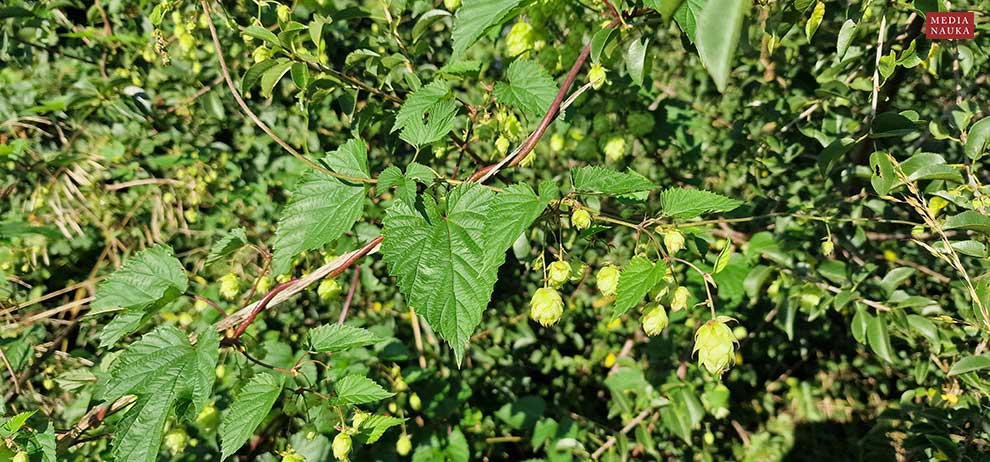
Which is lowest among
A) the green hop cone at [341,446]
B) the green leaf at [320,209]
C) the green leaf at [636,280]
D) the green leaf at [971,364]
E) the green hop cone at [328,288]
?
the green leaf at [971,364]

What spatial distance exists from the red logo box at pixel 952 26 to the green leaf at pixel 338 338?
1411mm

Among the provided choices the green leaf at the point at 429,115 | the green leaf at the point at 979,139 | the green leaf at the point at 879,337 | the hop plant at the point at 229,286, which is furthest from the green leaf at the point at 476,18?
the green leaf at the point at 879,337

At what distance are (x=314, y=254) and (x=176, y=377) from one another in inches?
28.2

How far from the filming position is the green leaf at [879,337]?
149 centimetres

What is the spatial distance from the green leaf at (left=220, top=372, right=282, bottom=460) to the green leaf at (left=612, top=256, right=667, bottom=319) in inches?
26.9

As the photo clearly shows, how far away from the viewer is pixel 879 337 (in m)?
1.51

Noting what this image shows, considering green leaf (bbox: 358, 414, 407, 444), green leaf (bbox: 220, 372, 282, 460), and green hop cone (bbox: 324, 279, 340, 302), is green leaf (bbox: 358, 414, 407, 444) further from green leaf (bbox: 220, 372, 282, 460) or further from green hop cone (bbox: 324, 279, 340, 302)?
green hop cone (bbox: 324, 279, 340, 302)

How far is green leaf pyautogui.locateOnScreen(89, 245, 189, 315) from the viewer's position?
3.69 ft

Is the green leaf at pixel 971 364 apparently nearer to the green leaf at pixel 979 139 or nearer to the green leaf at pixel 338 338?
the green leaf at pixel 979 139

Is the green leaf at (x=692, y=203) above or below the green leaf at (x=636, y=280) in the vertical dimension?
A: above

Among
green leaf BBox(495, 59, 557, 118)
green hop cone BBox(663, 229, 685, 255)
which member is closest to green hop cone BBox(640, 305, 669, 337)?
green hop cone BBox(663, 229, 685, 255)

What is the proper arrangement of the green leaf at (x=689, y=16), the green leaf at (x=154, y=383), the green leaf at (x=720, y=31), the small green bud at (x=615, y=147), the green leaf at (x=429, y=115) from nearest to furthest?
the green leaf at (x=720, y=31)
the green leaf at (x=689, y=16)
the green leaf at (x=154, y=383)
the green leaf at (x=429, y=115)
the small green bud at (x=615, y=147)

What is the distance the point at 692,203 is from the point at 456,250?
416 millimetres

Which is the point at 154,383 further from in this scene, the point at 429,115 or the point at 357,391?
the point at 429,115
